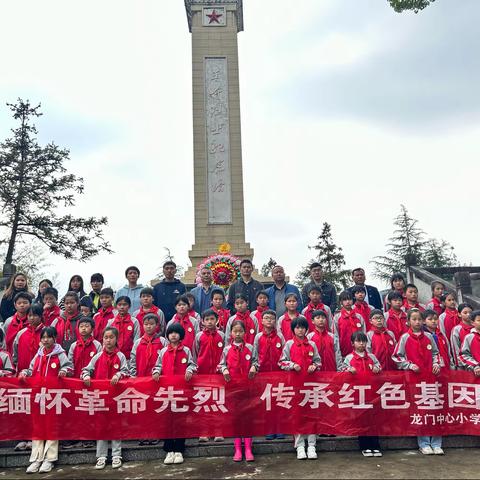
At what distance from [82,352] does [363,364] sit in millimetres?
3132

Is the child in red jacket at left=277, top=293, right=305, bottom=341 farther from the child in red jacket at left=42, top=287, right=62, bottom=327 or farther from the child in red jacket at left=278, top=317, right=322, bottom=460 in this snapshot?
the child in red jacket at left=42, top=287, right=62, bottom=327

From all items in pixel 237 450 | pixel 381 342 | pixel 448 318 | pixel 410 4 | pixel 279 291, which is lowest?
pixel 237 450

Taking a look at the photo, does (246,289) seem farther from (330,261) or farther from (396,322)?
(330,261)

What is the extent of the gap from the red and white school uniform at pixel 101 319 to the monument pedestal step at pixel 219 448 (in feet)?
4.69

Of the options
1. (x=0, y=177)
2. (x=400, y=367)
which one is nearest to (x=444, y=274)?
→ (x=400, y=367)

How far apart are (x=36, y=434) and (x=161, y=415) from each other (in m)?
1.31

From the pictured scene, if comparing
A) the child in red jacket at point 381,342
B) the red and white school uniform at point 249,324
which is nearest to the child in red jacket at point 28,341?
the red and white school uniform at point 249,324

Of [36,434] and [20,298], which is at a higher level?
[20,298]

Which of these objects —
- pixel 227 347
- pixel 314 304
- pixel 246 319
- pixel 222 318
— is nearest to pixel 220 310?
pixel 222 318

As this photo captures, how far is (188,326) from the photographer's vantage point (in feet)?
19.3

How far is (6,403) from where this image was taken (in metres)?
5.04

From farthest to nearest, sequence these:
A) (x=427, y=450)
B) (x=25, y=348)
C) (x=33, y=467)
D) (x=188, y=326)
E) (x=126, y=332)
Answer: (x=188, y=326), (x=126, y=332), (x=25, y=348), (x=427, y=450), (x=33, y=467)

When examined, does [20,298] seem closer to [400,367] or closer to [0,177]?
[400,367]

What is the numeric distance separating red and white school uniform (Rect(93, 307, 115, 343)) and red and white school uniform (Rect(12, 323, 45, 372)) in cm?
74
